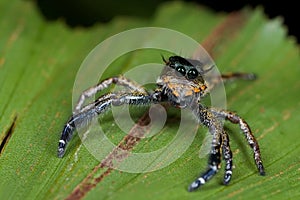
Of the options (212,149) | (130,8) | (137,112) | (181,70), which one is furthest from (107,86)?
(130,8)

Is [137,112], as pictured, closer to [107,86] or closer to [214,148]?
[107,86]

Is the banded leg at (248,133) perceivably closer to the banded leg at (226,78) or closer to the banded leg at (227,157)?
the banded leg at (227,157)

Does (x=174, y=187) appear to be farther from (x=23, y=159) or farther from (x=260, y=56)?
(x=260, y=56)

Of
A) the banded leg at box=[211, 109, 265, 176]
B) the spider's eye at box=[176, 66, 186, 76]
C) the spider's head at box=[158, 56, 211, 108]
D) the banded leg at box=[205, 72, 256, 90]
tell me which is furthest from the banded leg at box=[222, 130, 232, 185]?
the banded leg at box=[205, 72, 256, 90]

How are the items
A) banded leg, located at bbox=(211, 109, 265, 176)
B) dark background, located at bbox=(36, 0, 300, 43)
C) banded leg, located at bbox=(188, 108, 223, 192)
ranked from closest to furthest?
banded leg, located at bbox=(188, 108, 223, 192)
banded leg, located at bbox=(211, 109, 265, 176)
dark background, located at bbox=(36, 0, 300, 43)

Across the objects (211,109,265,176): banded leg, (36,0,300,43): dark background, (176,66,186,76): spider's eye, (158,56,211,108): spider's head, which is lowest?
(36,0,300,43): dark background

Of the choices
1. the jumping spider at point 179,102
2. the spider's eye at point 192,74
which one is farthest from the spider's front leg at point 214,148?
the spider's eye at point 192,74

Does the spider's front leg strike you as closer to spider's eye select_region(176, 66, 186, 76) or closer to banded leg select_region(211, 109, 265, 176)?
banded leg select_region(211, 109, 265, 176)
